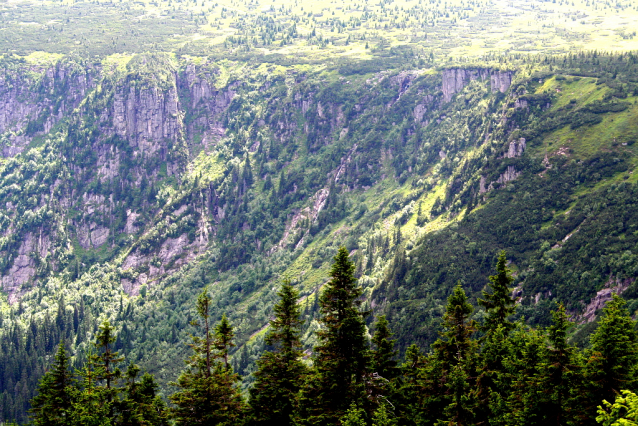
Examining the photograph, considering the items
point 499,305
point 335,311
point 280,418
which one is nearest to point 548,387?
point 499,305

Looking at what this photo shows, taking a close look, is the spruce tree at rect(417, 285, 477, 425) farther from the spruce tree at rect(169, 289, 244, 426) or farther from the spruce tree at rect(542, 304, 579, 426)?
the spruce tree at rect(169, 289, 244, 426)

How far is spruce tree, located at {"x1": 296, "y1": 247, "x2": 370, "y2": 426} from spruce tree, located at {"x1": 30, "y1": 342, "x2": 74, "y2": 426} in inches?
1284

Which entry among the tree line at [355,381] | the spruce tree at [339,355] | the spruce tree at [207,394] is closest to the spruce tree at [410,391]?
the tree line at [355,381]

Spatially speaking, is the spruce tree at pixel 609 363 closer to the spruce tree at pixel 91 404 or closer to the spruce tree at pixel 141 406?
the spruce tree at pixel 141 406

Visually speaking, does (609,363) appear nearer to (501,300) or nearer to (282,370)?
(501,300)

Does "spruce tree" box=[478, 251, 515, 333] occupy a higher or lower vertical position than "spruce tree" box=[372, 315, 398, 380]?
higher

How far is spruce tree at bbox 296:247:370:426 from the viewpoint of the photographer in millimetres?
71312

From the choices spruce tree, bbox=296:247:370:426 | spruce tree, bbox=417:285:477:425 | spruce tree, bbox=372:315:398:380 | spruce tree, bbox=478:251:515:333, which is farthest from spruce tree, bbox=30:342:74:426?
spruce tree, bbox=478:251:515:333

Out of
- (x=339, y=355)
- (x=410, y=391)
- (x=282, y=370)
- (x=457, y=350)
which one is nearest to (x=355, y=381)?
(x=339, y=355)

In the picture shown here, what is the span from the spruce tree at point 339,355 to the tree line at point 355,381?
0.12 meters

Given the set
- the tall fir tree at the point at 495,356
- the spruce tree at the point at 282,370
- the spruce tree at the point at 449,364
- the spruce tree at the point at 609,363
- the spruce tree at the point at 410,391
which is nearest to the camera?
the spruce tree at the point at 609,363

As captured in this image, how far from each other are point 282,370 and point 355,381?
9.54 m

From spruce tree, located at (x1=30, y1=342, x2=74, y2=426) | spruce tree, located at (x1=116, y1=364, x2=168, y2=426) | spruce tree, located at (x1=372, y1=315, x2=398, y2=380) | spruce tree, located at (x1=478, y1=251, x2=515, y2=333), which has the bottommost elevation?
spruce tree, located at (x1=116, y1=364, x2=168, y2=426)

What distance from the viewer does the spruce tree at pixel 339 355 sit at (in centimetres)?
7131
